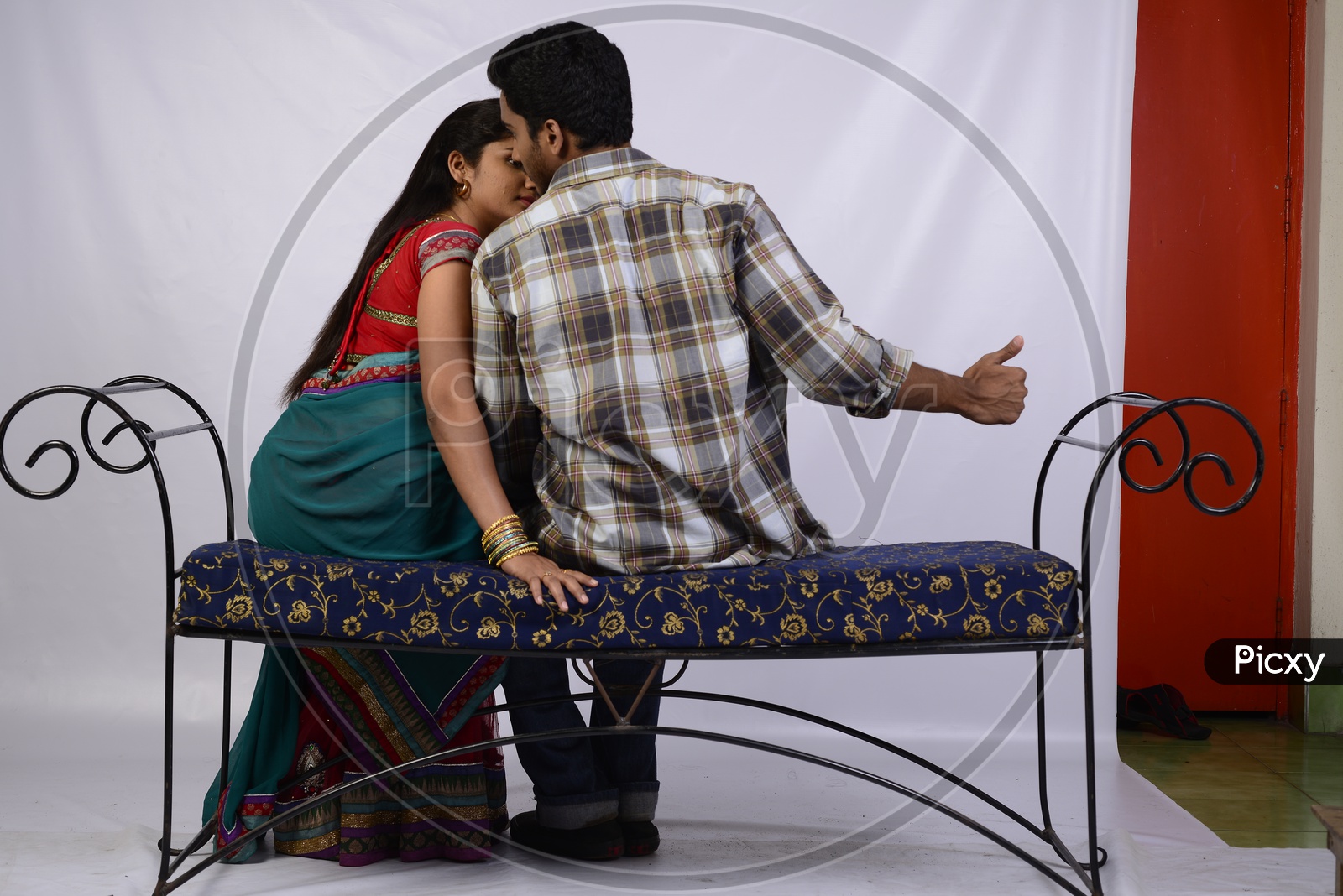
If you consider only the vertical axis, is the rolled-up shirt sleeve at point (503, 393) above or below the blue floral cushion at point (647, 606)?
above

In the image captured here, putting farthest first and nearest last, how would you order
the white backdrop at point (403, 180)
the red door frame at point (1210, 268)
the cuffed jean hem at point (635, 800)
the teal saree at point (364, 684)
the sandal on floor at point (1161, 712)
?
the red door frame at point (1210, 268) < the sandal on floor at point (1161, 712) < the white backdrop at point (403, 180) < the cuffed jean hem at point (635, 800) < the teal saree at point (364, 684)

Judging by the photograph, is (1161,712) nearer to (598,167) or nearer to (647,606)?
(647,606)

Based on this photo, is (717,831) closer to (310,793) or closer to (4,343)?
(310,793)

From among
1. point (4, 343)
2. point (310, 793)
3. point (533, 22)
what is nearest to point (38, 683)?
point (4, 343)

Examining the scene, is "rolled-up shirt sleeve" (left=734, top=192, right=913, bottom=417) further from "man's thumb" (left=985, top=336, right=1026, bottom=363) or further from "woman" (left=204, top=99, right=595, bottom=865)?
"woman" (left=204, top=99, right=595, bottom=865)

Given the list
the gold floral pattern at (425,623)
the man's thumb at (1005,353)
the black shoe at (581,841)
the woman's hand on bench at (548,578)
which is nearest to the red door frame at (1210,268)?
the man's thumb at (1005,353)

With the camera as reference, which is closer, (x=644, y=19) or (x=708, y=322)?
(x=708, y=322)

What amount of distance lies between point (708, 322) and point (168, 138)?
2.05m

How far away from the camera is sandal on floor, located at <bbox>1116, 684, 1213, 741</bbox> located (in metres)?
3.13

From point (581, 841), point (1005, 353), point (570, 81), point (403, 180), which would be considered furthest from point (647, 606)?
point (403, 180)

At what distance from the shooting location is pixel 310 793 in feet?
6.95

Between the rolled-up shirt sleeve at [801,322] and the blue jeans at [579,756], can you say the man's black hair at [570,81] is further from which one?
the blue jeans at [579,756]

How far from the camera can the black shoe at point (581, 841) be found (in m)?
2.04

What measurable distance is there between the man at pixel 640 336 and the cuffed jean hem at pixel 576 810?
0.47 meters
